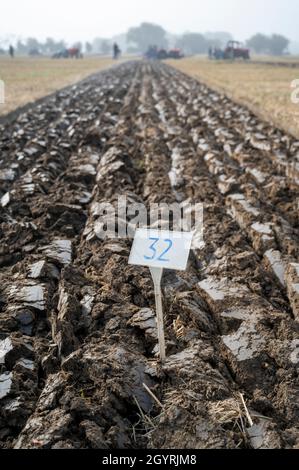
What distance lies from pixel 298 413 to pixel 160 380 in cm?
75

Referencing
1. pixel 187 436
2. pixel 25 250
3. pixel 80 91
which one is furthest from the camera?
pixel 80 91


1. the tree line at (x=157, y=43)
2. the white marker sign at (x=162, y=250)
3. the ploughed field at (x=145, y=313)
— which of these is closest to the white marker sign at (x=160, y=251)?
the white marker sign at (x=162, y=250)

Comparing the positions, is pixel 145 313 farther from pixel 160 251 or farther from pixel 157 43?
pixel 157 43

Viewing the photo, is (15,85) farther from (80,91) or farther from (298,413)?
(298,413)

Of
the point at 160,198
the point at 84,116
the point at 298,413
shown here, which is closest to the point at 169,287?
the point at 298,413

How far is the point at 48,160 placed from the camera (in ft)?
24.1

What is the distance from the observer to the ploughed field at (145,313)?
2.58 m

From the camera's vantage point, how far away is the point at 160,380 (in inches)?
113

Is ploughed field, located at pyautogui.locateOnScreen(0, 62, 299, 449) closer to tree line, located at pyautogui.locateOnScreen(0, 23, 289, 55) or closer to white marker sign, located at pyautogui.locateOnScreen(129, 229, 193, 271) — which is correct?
white marker sign, located at pyautogui.locateOnScreen(129, 229, 193, 271)

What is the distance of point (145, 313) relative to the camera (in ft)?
11.4

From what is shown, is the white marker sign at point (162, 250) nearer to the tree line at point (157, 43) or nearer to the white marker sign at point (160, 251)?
the white marker sign at point (160, 251)

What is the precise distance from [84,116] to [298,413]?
9.84 meters

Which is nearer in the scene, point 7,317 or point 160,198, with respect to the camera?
point 7,317

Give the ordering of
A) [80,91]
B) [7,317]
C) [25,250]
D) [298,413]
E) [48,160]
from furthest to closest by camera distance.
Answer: [80,91]
[48,160]
[25,250]
[7,317]
[298,413]
